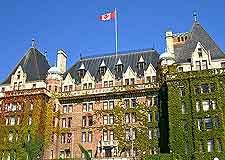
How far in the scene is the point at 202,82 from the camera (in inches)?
2168

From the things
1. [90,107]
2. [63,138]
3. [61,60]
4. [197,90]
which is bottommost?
[63,138]

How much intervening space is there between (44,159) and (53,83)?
14.3 m

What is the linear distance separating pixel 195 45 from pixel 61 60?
2690 centimetres

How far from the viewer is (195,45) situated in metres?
62.8

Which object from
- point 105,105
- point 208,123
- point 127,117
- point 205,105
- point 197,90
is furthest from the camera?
point 105,105

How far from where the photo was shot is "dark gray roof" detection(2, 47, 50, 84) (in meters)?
69.3

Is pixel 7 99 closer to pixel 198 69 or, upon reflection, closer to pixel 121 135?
pixel 121 135

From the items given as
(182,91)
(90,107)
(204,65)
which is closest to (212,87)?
(182,91)

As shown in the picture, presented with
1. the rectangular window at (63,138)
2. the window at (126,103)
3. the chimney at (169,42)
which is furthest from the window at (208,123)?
the rectangular window at (63,138)

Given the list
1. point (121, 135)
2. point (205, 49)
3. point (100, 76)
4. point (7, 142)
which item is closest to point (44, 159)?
point (7, 142)

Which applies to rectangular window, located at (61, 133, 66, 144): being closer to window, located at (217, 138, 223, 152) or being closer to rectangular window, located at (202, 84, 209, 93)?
rectangular window, located at (202, 84, 209, 93)

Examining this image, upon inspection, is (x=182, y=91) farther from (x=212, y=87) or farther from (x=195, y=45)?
(x=195, y=45)

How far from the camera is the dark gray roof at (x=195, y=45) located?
200 feet

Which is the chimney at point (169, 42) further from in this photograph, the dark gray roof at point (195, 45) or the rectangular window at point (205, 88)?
the rectangular window at point (205, 88)
